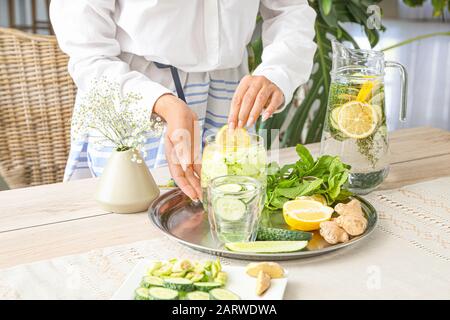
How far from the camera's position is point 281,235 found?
3.46 feet

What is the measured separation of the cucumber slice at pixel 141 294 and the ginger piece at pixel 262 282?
5.9 inches

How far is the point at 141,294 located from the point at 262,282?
16 cm

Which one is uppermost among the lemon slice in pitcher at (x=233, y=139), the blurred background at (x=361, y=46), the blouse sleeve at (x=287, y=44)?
the blouse sleeve at (x=287, y=44)

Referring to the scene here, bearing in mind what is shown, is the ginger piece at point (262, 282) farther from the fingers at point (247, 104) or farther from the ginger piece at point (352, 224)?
the fingers at point (247, 104)

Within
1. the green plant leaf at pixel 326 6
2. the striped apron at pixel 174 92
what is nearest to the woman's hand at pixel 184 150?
the striped apron at pixel 174 92

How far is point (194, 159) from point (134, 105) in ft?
→ 0.67

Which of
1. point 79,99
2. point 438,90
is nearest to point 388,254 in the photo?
point 79,99

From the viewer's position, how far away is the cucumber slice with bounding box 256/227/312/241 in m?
1.05

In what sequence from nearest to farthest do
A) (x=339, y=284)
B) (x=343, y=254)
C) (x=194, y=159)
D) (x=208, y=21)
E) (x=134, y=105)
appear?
(x=339, y=284) < (x=343, y=254) < (x=194, y=159) < (x=134, y=105) < (x=208, y=21)

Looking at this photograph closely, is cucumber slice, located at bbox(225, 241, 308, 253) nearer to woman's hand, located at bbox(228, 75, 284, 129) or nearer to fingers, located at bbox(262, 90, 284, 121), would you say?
woman's hand, located at bbox(228, 75, 284, 129)

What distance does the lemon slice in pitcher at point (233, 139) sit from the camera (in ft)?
3.77

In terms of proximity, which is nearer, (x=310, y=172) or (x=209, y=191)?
(x=209, y=191)

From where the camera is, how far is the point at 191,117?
1.28 meters

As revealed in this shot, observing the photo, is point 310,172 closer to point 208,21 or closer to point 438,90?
point 208,21
